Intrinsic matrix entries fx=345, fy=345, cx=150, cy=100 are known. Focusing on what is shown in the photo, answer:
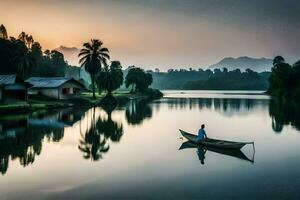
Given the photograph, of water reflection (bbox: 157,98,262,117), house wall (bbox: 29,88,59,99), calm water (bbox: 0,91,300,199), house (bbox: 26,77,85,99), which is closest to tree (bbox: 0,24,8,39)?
house (bbox: 26,77,85,99)

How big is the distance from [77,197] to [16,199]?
2.33 meters

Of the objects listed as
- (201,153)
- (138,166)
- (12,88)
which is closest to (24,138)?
(138,166)

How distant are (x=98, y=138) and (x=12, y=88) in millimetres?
32048

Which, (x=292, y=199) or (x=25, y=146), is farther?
(x=25, y=146)

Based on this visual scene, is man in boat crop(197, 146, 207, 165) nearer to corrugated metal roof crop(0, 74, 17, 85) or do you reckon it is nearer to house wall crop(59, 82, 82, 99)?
corrugated metal roof crop(0, 74, 17, 85)

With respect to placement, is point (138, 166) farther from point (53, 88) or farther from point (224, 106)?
point (224, 106)

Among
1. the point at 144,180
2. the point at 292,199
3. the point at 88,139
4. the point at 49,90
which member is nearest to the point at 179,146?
the point at 88,139

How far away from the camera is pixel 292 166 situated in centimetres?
1983

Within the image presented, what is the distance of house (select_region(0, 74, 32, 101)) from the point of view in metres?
53.9

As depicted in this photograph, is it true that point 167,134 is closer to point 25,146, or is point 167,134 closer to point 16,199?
point 25,146

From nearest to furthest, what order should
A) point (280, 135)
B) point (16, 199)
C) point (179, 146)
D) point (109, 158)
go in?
1. point (16, 199)
2. point (109, 158)
3. point (179, 146)
4. point (280, 135)

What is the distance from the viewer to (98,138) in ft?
97.1

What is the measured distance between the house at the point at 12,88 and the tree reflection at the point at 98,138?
21.9 meters

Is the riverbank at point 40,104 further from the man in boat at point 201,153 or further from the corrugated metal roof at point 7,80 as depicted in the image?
the man in boat at point 201,153
